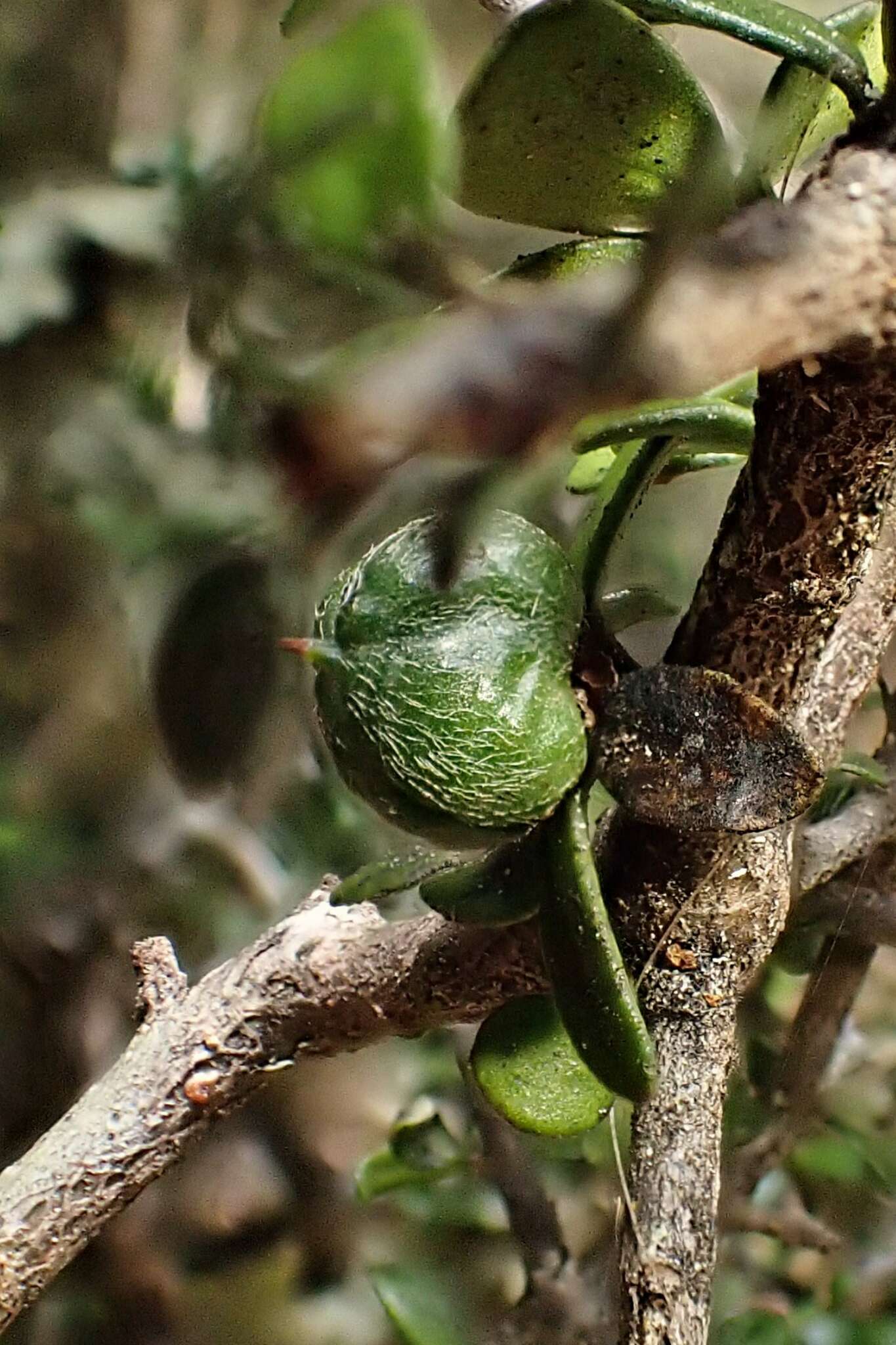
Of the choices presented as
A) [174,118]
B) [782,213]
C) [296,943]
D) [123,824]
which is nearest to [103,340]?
[174,118]

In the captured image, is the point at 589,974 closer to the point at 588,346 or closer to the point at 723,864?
the point at 723,864

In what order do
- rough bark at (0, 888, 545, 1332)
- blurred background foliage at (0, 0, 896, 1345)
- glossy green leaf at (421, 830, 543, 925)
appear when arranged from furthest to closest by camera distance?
blurred background foliage at (0, 0, 896, 1345)
rough bark at (0, 888, 545, 1332)
glossy green leaf at (421, 830, 543, 925)

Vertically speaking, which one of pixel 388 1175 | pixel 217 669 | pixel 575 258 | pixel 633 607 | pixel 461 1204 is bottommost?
pixel 461 1204

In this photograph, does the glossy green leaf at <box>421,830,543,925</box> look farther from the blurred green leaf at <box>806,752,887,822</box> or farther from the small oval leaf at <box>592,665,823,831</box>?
the blurred green leaf at <box>806,752,887,822</box>

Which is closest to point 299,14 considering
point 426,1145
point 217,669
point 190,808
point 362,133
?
point 362,133

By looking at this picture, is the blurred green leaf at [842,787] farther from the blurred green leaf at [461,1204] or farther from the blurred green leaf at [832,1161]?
the blurred green leaf at [461,1204]

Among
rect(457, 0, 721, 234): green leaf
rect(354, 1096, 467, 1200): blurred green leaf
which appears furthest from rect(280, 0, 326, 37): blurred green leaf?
rect(354, 1096, 467, 1200): blurred green leaf

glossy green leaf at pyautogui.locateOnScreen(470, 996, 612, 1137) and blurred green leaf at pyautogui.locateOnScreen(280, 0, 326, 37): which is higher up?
blurred green leaf at pyautogui.locateOnScreen(280, 0, 326, 37)
